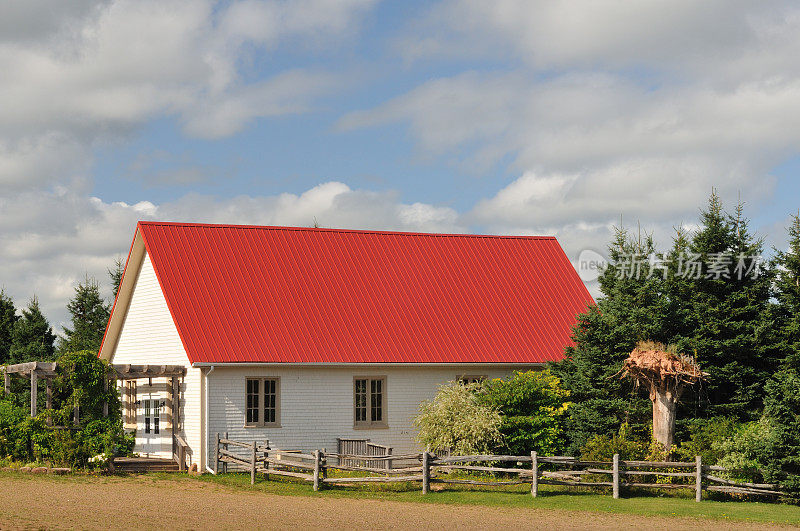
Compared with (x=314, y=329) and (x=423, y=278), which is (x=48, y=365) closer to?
(x=314, y=329)

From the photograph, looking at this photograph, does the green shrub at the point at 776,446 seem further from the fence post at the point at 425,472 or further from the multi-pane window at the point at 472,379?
the multi-pane window at the point at 472,379

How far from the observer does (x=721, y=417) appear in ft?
102

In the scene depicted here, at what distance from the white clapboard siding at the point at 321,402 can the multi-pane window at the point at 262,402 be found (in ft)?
0.56

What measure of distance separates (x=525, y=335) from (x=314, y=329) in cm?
791

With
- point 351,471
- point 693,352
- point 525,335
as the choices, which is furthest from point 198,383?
point 693,352

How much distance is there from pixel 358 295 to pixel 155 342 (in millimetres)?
7280

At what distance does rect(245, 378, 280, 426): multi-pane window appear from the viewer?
30.9 meters

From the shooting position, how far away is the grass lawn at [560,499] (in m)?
24.4

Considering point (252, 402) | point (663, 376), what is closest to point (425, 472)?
point (252, 402)

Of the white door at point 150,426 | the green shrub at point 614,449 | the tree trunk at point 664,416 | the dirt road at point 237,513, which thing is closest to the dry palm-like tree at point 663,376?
the tree trunk at point 664,416

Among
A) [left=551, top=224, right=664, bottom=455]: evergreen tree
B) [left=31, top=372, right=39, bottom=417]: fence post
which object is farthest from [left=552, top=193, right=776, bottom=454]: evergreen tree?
[left=31, top=372, right=39, bottom=417]: fence post

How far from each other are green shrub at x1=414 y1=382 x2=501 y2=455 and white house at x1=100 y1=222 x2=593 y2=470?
2.23m

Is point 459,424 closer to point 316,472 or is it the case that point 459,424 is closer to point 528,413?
point 528,413

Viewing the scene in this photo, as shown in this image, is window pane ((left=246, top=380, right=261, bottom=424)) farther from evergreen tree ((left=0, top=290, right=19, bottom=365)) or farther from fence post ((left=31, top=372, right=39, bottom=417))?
evergreen tree ((left=0, top=290, right=19, bottom=365))
